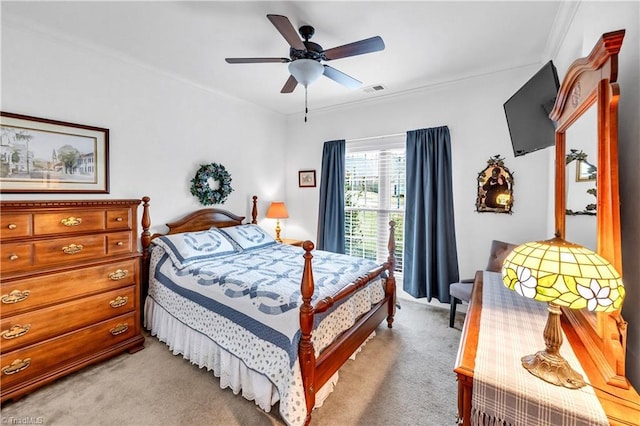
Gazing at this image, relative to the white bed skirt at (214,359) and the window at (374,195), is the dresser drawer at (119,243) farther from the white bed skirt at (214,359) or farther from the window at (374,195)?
the window at (374,195)

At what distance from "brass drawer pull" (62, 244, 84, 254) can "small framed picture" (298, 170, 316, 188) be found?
10.1ft

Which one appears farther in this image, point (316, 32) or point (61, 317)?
point (316, 32)

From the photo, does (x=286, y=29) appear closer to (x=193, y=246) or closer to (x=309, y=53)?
(x=309, y=53)

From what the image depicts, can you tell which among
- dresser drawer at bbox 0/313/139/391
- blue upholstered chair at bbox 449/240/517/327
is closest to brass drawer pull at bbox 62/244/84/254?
dresser drawer at bbox 0/313/139/391

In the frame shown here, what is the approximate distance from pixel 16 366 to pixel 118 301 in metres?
0.68

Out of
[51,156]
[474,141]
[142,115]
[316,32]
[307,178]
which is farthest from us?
[307,178]

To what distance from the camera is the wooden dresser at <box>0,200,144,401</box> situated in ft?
6.27

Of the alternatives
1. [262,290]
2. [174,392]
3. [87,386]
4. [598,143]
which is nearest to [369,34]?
[598,143]

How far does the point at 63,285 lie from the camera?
2.13 meters

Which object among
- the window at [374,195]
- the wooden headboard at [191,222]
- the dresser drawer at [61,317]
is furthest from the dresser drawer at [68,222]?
the window at [374,195]

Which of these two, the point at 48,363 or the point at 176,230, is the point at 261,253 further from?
the point at 48,363

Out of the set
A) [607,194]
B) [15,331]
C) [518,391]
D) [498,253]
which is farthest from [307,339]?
[498,253]

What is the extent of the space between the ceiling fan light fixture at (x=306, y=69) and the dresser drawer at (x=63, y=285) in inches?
86.9

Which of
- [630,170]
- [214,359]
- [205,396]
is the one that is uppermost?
[630,170]
